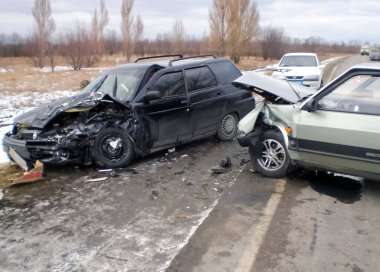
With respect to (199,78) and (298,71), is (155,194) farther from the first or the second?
(298,71)

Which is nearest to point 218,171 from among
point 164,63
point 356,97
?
point 356,97

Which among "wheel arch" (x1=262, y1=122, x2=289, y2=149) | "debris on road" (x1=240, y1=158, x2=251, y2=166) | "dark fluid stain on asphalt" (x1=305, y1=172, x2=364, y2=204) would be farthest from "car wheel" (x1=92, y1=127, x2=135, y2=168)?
"dark fluid stain on asphalt" (x1=305, y1=172, x2=364, y2=204)

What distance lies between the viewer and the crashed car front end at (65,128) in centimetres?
591

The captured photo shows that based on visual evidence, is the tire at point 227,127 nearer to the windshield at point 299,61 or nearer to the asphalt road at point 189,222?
the asphalt road at point 189,222

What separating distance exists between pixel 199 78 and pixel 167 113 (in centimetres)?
121

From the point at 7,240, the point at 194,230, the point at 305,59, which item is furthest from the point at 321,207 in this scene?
the point at 305,59

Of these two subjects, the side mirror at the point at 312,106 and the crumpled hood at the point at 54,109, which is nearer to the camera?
the side mirror at the point at 312,106

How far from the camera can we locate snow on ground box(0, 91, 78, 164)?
Result: 11095 millimetres

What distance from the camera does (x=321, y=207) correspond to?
4602mm

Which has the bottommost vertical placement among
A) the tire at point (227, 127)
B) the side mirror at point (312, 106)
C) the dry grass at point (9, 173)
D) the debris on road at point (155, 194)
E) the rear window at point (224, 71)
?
the dry grass at point (9, 173)

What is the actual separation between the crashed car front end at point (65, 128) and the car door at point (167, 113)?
1.23ft

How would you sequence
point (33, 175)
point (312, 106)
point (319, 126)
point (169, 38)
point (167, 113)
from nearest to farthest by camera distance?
1. point (319, 126)
2. point (312, 106)
3. point (33, 175)
4. point (167, 113)
5. point (169, 38)

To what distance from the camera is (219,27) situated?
39.2 meters

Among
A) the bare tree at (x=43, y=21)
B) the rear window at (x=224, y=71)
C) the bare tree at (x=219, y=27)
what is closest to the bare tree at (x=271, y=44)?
the bare tree at (x=219, y=27)
